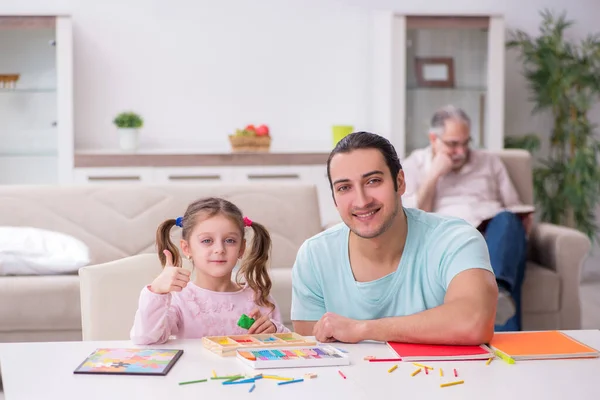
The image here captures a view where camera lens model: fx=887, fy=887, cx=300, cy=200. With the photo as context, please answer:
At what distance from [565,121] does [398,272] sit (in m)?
4.03

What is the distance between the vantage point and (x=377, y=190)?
195 centimetres

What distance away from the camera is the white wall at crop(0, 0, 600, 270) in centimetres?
561

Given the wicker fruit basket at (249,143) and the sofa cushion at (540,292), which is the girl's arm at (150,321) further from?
the wicker fruit basket at (249,143)

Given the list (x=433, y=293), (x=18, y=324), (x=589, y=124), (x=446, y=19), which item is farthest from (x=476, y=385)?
(x=589, y=124)

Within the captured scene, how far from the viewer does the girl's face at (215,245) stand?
A: 210 cm

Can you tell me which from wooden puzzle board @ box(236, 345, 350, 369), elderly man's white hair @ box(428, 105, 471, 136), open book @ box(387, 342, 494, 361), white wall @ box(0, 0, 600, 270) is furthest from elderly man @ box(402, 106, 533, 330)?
wooden puzzle board @ box(236, 345, 350, 369)

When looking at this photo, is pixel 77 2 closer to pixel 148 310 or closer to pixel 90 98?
pixel 90 98

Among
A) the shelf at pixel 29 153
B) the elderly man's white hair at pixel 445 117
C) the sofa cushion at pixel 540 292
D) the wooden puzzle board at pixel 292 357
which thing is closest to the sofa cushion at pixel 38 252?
the shelf at pixel 29 153

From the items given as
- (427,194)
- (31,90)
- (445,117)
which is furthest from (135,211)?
(31,90)

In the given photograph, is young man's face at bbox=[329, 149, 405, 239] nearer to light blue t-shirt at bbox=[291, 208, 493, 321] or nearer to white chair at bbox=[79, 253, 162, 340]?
light blue t-shirt at bbox=[291, 208, 493, 321]

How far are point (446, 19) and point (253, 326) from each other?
A: 3.76 meters

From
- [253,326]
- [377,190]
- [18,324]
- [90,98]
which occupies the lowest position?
[18,324]

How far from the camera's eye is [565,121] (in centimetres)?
565

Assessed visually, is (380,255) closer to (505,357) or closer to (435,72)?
(505,357)
